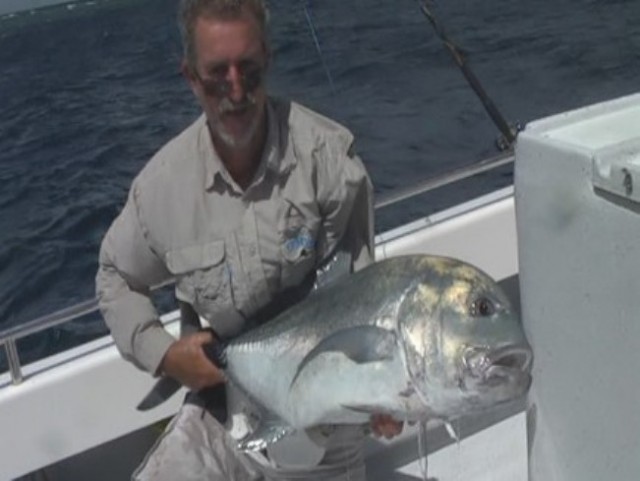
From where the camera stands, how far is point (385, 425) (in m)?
2.47

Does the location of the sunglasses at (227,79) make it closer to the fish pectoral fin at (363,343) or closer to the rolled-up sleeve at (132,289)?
the rolled-up sleeve at (132,289)

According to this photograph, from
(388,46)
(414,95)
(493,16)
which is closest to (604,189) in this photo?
(414,95)

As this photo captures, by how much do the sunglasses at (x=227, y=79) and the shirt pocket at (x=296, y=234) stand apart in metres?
0.30

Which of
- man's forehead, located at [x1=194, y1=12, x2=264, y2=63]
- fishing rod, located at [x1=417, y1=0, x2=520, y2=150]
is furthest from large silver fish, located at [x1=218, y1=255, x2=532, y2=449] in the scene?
fishing rod, located at [x1=417, y1=0, x2=520, y2=150]

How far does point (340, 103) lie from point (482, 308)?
12.7m

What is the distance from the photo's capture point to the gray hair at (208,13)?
2551 millimetres

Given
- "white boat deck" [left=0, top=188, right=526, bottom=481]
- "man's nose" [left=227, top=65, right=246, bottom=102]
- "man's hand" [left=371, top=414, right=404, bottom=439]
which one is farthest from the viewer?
"white boat deck" [left=0, top=188, right=526, bottom=481]

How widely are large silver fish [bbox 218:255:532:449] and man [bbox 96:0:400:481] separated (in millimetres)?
222

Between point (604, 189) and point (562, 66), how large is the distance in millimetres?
13058

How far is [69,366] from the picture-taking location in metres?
3.35

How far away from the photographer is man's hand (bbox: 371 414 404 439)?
2426 millimetres

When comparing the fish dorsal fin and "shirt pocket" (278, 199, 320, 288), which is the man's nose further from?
the fish dorsal fin

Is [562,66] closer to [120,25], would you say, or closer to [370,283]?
[370,283]

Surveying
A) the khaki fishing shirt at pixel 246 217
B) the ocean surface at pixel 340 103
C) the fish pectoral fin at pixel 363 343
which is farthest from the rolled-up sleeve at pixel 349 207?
the ocean surface at pixel 340 103
